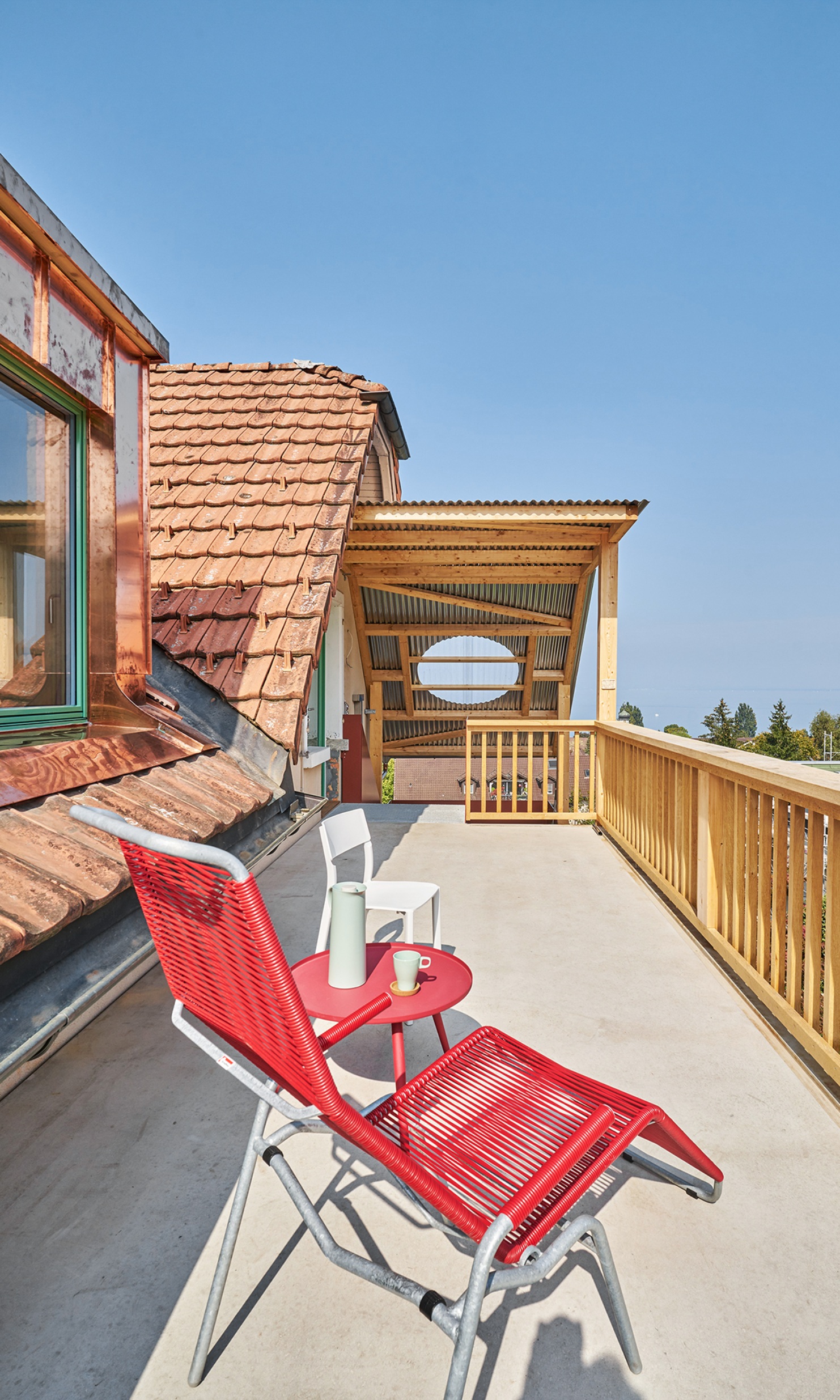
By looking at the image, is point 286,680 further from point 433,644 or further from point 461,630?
point 433,644

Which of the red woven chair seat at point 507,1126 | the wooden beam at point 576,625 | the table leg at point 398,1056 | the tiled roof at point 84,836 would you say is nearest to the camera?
the tiled roof at point 84,836

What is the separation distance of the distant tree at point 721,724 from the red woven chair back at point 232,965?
1980 inches

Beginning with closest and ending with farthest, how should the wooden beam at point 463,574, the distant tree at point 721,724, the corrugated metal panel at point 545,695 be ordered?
the wooden beam at point 463,574, the corrugated metal panel at point 545,695, the distant tree at point 721,724

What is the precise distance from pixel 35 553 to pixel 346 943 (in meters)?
1.43

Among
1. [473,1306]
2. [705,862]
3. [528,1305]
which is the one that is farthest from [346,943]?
[705,862]

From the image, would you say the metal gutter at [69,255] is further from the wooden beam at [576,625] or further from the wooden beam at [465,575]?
the wooden beam at [576,625]

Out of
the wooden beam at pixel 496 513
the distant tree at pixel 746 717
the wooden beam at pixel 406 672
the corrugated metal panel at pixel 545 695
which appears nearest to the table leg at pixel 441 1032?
the wooden beam at pixel 496 513

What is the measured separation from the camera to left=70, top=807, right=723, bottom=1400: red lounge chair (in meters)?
1.07

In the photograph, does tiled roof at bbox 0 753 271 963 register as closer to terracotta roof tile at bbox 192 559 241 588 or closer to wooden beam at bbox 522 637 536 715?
terracotta roof tile at bbox 192 559 241 588

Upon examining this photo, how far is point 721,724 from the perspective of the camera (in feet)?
166

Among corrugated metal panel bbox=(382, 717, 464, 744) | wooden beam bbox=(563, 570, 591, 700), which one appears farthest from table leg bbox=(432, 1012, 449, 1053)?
corrugated metal panel bbox=(382, 717, 464, 744)

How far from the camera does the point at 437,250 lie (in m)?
27.7

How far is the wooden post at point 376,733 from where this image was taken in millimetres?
10648

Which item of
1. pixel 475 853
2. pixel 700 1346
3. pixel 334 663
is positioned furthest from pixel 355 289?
pixel 700 1346
